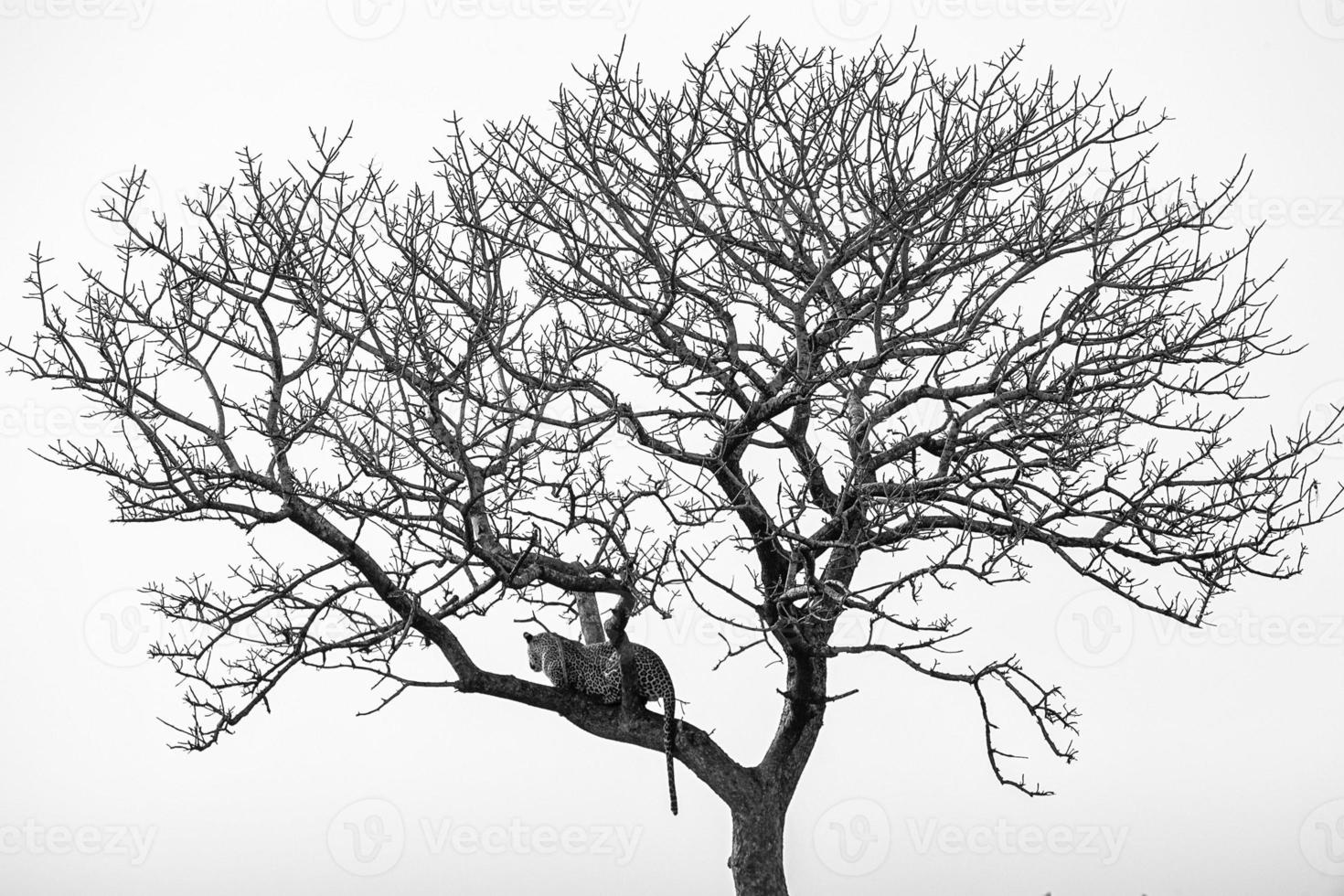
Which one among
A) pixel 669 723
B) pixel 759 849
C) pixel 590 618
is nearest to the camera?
pixel 669 723

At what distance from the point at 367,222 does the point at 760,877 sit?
3689mm

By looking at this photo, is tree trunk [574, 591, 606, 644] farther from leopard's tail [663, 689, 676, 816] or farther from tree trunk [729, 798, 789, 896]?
tree trunk [729, 798, 789, 896]

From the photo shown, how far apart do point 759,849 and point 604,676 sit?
1173mm

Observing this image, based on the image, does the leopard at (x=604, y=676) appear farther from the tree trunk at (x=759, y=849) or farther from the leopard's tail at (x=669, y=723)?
the tree trunk at (x=759, y=849)

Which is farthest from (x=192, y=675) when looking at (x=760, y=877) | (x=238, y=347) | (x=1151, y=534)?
(x=1151, y=534)

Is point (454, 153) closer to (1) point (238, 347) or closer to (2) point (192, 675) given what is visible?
(1) point (238, 347)

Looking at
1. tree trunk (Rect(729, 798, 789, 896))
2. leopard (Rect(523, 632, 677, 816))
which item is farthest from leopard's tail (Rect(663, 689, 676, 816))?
tree trunk (Rect(729, 798, 789, 896))

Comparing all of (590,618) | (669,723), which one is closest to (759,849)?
(669,723)

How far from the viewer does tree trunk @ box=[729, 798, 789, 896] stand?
7230 millimetres

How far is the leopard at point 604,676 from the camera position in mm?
7078

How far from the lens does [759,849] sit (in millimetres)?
7250

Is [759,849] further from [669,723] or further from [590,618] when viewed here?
[590,618]

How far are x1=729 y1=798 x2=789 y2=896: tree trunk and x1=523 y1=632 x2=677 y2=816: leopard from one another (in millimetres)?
548

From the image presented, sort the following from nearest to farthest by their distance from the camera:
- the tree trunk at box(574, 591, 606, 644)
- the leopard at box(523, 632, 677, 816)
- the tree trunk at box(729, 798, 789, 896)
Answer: the leopard at box(523, 632, 677, 816)
the tree trunk at box(729, 798, 789, 896)
the tree trunk at box(574, 591, 606, 644)
